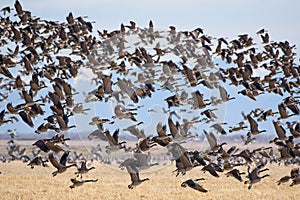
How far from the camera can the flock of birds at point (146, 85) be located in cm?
1720

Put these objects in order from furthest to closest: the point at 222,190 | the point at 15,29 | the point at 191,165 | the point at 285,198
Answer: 1. the point at 222,190
2. the point at 285,198
3. the point at 15,29
4. the point at 191,165

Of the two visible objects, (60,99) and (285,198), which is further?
(285,198)

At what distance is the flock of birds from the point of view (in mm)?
17203

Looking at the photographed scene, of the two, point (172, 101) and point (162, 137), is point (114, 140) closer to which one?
point (162, 137)

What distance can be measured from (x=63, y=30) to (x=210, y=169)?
27.0 feet

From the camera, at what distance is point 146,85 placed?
20.4m

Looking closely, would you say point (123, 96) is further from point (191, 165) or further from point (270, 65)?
point (270, 65)

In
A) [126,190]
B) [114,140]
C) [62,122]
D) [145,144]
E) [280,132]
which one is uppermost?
[62,122]

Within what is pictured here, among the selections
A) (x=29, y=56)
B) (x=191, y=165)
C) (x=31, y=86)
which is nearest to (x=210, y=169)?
(x=191, y=165)

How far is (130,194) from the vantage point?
77.2ft

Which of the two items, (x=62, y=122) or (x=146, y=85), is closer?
(x=62, y=122)

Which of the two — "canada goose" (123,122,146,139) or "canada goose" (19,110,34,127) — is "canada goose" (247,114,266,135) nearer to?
"canada goose" (123,122,146,139)

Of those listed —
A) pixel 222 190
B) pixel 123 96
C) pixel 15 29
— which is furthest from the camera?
pixel 222 190

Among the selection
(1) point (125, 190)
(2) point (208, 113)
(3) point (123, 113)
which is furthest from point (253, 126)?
(1) point (125, 190)
